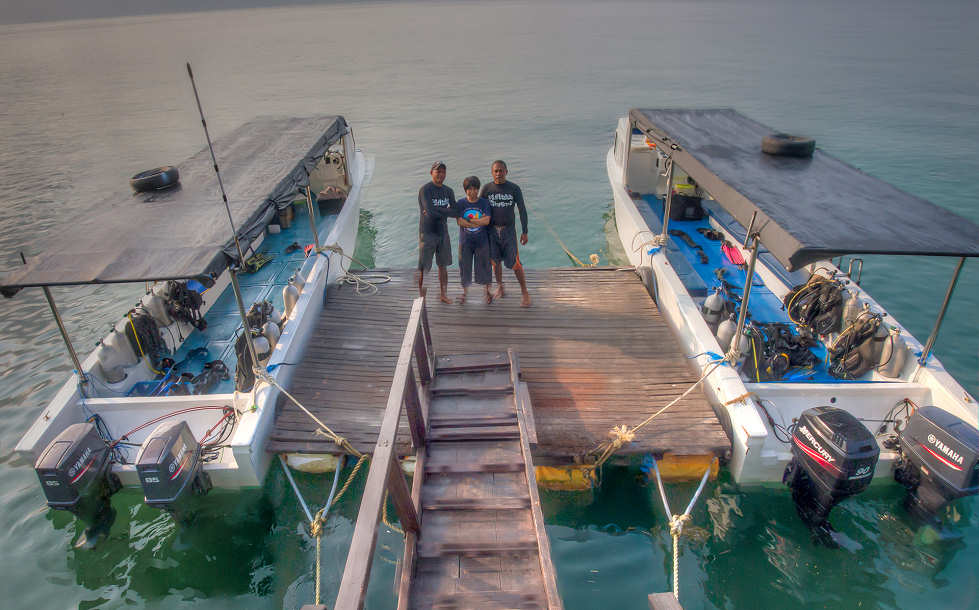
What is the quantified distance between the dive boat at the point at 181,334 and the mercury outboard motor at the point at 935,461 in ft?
19.1

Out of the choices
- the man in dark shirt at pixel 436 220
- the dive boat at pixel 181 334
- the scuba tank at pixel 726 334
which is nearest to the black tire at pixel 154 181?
the dive boat at pixel 181 334

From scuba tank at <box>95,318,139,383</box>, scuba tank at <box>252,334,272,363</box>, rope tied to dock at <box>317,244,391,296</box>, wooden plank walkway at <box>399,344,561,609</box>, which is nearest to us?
wooden plank walkway at <box>399,344,561,609</box>

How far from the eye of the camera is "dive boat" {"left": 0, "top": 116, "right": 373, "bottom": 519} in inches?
182

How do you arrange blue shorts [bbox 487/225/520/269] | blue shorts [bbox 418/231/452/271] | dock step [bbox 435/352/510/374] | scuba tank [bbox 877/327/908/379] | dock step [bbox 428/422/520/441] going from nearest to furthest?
dock step [bbox 428/422/520/441] → dock step [bbox 435/352/510/374] → scuba tank [bbox 877/327/908/379] → blue shorts [bbox 487/225/520/269] → blue shorts [bbox 418/231/452/271]

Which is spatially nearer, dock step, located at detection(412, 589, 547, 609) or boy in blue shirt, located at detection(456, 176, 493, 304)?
dock step, located at detection(412, 589, 547, 609)

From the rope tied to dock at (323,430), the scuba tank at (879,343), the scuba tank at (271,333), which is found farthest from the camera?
the scuba tank at (271,333)

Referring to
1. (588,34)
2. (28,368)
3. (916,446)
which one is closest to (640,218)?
(916,446)

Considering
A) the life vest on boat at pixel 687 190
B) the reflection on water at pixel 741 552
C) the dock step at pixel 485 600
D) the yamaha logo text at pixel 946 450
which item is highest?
the life vest on boat at pixel 687 190

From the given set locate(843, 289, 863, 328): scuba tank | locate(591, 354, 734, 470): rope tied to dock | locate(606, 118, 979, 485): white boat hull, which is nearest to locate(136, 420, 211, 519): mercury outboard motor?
locate(591, 354, 734, 470): rope tied to dock

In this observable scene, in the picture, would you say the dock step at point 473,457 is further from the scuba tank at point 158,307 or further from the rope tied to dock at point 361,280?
the scuba tank at point 158,307

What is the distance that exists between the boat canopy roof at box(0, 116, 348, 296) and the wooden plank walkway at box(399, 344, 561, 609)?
2566 millimetres

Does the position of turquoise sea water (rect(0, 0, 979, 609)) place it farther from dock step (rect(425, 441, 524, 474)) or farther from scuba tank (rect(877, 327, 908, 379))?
scuba tank (rect(877, 327, 908, 379))

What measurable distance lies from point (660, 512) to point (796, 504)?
1193 mm

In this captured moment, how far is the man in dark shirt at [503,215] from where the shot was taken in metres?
6.57
